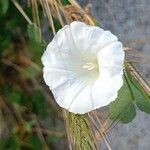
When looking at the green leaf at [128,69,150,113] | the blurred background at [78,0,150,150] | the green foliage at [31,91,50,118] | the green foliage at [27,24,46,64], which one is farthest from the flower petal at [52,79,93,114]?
the green foliage at [31,91,50,118]

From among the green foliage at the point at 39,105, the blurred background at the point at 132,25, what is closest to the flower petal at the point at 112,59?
the blurred background at the point at 132,25

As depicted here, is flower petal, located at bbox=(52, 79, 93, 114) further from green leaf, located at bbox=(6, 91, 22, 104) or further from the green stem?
green leaf, located at bbox=(6, 91, 22, 104)

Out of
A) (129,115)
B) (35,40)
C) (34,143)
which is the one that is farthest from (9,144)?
(129,115)

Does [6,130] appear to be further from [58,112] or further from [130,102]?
[130,102]

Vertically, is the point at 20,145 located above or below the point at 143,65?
below

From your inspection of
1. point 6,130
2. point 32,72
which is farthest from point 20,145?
point 32,72

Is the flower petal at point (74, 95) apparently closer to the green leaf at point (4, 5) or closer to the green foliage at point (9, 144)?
the green leaf at point (4, 5)

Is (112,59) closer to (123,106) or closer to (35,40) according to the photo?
(123,106)
